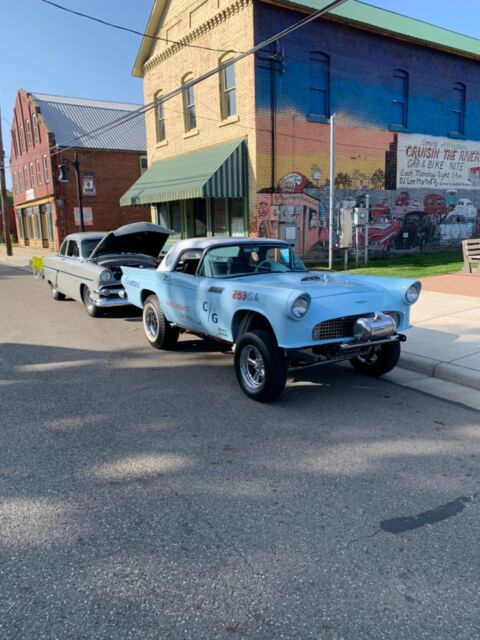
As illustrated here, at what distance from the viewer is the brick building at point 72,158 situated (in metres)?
31.9

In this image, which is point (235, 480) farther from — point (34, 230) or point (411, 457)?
point (34, 230)

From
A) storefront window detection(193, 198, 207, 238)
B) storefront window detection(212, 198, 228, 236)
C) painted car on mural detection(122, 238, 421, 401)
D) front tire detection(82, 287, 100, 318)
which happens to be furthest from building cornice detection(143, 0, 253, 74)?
painted car on mural detection(122, 238, 421, 401)

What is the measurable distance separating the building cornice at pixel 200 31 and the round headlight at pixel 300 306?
42.7 feet

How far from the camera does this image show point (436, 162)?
19.6 metres

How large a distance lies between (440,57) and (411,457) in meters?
19.6

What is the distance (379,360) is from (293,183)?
11.2 meters

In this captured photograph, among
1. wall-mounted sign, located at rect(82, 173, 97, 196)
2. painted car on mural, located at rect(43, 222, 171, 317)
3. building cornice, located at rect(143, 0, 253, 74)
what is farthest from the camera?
wall-mounted sign, located at rect(82, 173, 97, 196)

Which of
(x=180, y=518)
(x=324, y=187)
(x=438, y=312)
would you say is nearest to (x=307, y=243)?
(x=324, y=187)

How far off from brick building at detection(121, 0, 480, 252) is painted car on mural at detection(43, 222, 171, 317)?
5.38 meters

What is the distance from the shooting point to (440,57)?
18.8 meters

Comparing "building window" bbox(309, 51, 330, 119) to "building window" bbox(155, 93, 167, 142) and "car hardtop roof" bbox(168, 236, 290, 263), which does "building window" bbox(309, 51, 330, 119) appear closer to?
"building window" bbox(155, 93, 167, 142)

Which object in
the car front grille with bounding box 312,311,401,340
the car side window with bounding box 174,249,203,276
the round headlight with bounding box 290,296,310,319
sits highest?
the car side window with bounding box 174,249,203,276

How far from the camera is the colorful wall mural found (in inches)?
598

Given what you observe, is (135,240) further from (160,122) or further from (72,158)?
(72,158)
